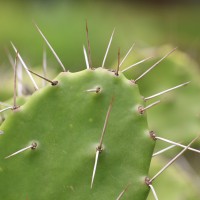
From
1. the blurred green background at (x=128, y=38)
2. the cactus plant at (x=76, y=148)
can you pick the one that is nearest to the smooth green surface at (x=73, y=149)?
the cactus plant at (x=76, y=148)

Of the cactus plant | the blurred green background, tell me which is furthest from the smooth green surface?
the blurred green background

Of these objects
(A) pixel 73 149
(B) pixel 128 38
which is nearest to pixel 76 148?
(A) pixel 73 149

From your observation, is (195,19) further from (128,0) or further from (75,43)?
(75,43)

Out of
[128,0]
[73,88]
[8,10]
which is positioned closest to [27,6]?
[8,10]

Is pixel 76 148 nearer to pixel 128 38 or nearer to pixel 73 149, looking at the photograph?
pixel 73 149

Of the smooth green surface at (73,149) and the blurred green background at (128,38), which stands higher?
the smooth green surface at (73,149)

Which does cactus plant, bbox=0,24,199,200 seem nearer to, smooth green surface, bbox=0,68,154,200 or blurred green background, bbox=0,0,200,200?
smooth green surface, bbox=0,68,154,200

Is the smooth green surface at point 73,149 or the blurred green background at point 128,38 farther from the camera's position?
the blurred green background at point 128,38

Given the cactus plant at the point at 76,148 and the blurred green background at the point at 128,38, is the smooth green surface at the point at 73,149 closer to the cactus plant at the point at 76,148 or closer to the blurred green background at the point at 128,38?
the cactus plant at the point at 76,148
